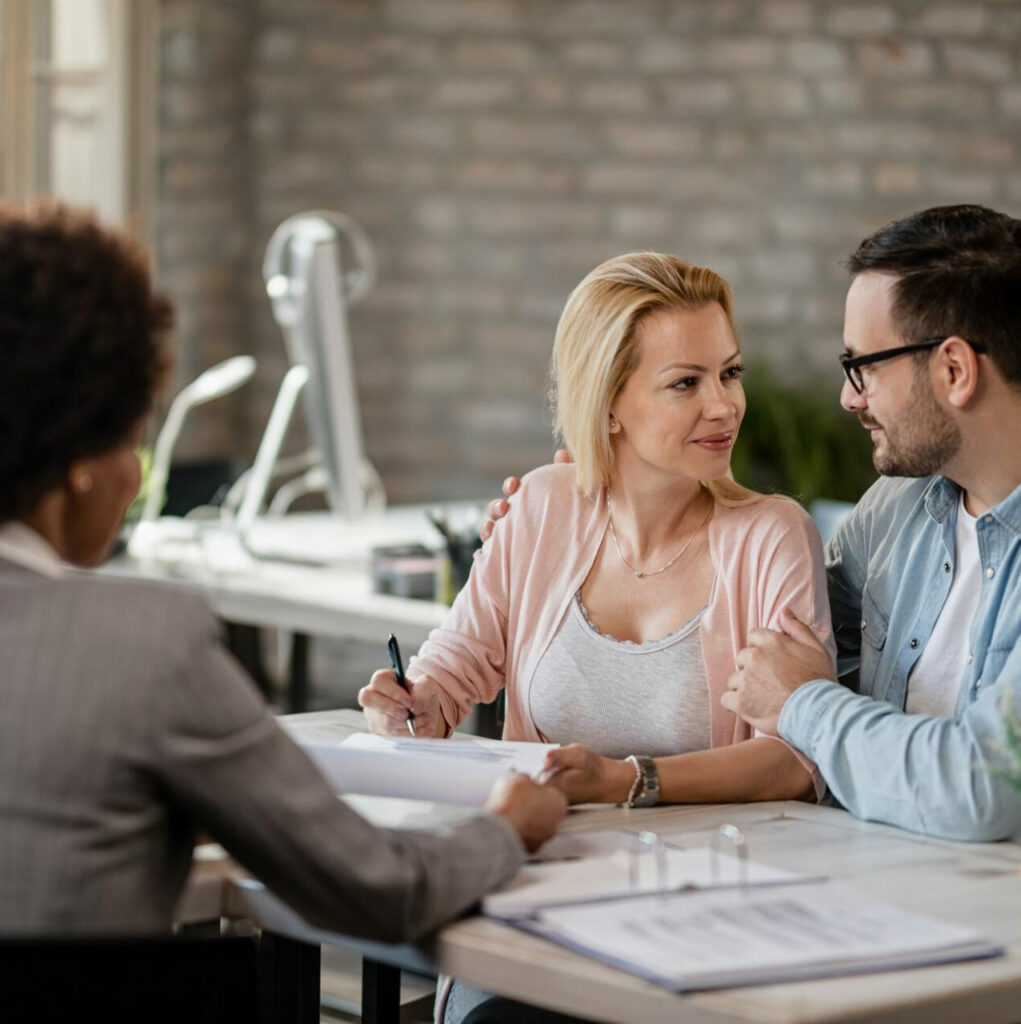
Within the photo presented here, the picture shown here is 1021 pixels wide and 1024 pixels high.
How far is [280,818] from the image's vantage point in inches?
52.0

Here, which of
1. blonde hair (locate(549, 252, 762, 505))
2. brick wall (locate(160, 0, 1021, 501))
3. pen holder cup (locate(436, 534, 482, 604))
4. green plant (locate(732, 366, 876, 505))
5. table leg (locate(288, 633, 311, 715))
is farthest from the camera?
brick wall (locate(160, 0, 1021, 501))

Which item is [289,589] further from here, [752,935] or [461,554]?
[752,935]

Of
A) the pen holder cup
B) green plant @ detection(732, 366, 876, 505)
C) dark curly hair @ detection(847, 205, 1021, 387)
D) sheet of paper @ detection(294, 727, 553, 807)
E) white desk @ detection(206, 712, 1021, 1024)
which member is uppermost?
green plant @ detection(732, 366, 876, 505)

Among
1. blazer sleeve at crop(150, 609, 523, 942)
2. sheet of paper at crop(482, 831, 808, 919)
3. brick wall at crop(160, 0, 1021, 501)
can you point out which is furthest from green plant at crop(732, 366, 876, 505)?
blazer sleeve at crop(150, 609, 523, 942)

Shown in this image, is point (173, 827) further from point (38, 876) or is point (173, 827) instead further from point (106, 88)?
point (106, 88)

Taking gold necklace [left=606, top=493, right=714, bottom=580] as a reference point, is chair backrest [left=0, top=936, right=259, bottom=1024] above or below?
below

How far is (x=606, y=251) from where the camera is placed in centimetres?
653

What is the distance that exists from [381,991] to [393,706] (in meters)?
0.35

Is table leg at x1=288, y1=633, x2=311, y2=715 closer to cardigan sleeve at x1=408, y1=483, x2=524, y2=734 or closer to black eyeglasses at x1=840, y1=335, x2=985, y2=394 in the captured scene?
cardigan sleeve at x1=408, y1=483, x2=524, y2=734

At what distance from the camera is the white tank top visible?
211cm

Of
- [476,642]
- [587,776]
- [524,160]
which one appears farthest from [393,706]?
[524,160]

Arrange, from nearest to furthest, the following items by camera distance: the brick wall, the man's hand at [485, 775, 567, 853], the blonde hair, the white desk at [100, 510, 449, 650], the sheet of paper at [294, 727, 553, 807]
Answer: the man's hand at [485, 775, 567, 853], the sheet of paper at [294, 727, 553, 807], the blonde hair, the white desk at [100, 510, 449, 650], the brick wall

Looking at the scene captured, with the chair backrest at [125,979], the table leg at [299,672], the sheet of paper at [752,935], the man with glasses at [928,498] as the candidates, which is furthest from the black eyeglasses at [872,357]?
the table leg at [299,672]

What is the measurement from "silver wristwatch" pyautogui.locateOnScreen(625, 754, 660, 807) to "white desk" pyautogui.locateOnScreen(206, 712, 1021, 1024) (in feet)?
0.05
